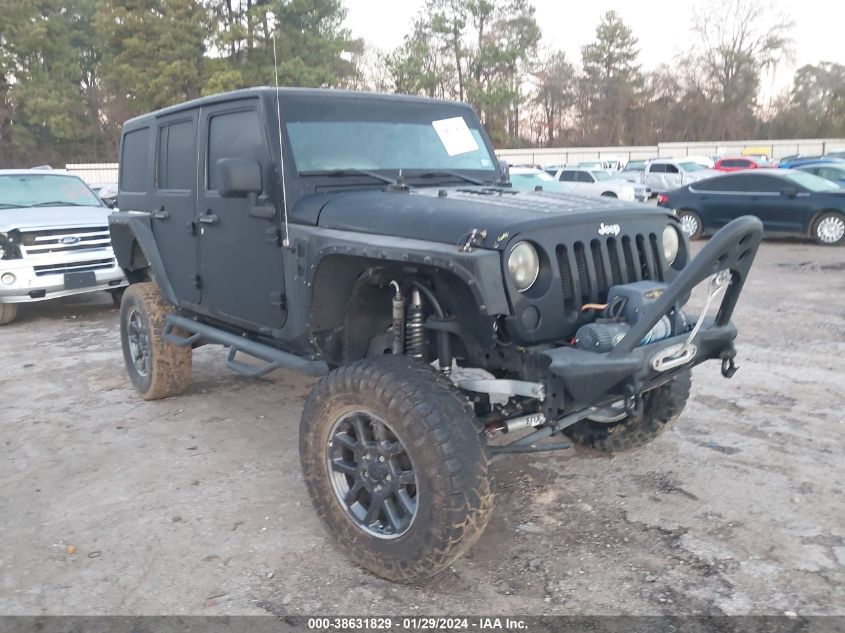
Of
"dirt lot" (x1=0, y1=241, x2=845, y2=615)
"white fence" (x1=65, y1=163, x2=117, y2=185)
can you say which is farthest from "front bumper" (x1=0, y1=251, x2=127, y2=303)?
"white fence" (x1=65, y1=163, x2=117, y2=185)

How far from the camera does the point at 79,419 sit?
5.39 metres

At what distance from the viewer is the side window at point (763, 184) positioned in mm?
14102

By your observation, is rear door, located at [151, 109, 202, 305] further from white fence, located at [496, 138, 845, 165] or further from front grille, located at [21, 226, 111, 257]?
white fence, located at [496, 138, 845, 165]

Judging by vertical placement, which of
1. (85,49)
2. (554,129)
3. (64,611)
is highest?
(85,49)

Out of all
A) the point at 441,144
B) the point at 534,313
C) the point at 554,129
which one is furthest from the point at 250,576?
the point at 554,129

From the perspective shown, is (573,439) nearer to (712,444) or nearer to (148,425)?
(712,444)

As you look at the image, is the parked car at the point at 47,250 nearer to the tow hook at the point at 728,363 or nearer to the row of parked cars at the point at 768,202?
the row of parked cars at the point at 768,202

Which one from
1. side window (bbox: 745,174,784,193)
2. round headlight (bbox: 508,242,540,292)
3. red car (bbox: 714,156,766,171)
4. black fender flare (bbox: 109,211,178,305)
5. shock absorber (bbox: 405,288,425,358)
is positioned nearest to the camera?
round headlight (bbox: 508,242,540,292)

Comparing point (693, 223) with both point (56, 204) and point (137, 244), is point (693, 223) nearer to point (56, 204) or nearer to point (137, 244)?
point (56, 204)

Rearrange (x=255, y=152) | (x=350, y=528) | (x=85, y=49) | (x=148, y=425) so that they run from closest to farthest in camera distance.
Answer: (x=350, y=528), (x=255, y=152), (x=148, y=425), (x=85, y=49)

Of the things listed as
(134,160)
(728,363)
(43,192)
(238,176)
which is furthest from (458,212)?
(43,192)

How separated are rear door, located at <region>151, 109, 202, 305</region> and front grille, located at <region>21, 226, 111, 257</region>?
3722 millimetres

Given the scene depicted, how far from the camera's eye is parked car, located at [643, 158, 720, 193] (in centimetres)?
2500

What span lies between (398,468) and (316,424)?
0.46 meters
